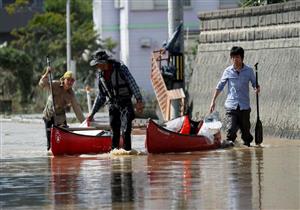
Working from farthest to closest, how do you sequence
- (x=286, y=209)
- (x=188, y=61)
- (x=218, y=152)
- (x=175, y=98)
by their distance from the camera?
(x=188, y=61) < (x=175, y=98) < (x=218, y=152) < (x=286, y=209)

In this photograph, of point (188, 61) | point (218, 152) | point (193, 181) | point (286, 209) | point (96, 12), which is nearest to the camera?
point (286, 209)

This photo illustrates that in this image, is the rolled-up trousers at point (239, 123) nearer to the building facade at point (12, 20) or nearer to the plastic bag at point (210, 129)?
the plastic bag at point (210, 129)

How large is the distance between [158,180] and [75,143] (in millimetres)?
4747

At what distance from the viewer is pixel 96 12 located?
61.2 m

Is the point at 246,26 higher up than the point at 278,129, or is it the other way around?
the point at 246,26

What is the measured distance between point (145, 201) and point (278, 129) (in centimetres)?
996

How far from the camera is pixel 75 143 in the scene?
18.0 meters

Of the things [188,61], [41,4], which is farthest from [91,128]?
[41,4]

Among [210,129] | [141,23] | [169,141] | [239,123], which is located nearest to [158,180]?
[169,141]

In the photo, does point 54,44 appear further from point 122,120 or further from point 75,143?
point 122,120

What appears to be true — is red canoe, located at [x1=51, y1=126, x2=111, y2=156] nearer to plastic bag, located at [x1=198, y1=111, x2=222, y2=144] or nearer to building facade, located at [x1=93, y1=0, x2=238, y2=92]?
plastic bag, located at [x1=198, y1=111, x2=222, y2=144]

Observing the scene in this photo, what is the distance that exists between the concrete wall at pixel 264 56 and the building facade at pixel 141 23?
1334 inches

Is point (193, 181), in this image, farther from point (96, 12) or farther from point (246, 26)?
point (96, 12)

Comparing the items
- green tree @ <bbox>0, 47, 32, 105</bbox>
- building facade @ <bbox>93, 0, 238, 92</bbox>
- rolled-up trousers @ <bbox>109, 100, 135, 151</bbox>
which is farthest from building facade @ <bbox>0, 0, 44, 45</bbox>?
rolled-up trousers @ <bbox>109, 100, 135, 151</bbox>
